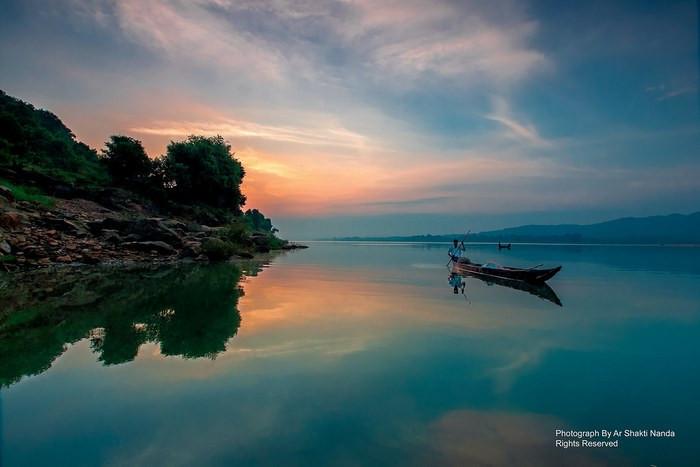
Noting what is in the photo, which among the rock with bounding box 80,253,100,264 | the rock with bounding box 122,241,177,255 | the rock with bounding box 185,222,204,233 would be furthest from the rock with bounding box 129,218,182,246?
the rock with bounding box 185,222,204,233

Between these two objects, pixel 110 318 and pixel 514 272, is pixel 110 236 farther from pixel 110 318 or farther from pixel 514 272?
pixel 514 272

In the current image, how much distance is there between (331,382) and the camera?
793cm

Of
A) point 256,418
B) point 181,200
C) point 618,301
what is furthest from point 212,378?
point 181,200

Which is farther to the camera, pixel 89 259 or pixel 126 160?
pixel 126 160

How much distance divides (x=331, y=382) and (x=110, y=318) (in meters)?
10.4

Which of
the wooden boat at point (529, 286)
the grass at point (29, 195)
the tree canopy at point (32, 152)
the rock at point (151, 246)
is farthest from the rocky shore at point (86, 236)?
the wooden boat at point (529, 286)

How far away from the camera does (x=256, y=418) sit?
20.4ft

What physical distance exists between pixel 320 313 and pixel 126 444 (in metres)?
10.2

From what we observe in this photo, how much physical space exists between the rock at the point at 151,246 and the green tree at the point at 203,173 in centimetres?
2362

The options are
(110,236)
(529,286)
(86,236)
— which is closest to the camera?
(529,286)

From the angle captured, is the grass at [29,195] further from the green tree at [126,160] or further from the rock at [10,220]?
the green tree at [126,160]

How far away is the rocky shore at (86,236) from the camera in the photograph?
2525cm

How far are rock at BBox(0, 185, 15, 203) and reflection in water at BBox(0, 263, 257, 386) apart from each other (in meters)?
13.8

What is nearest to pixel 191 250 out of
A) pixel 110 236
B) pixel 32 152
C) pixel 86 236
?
pixel 110 236
